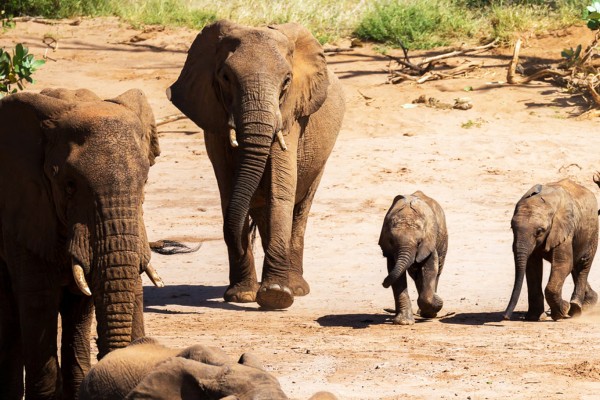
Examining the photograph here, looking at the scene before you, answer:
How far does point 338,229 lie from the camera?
13516 millimetres

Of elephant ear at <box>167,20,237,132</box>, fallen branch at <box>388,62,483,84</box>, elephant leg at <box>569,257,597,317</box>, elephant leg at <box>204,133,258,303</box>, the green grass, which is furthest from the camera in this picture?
the green grass

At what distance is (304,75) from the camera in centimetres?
1109

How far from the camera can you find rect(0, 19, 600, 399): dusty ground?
8.34 meters

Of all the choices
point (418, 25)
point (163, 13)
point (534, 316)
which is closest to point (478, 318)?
point (534, 316)

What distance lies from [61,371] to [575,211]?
4.54 meters

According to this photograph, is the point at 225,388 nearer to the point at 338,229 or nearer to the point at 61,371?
the point at 61,371

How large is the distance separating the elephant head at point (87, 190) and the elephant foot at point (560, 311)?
4376 mm

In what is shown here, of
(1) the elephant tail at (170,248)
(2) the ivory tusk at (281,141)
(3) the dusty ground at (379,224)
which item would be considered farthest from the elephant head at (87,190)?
(1) the elephant tail at (170,248)

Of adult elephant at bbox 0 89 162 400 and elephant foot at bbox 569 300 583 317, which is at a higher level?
adult elephant at bbox 0 89 162 400

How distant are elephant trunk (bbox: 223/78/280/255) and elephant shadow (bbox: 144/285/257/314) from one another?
0.91 meters

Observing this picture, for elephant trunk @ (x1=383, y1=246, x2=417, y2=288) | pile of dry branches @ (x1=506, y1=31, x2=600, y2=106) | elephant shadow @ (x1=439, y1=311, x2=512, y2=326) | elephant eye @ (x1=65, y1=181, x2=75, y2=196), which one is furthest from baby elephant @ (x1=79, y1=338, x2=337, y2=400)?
pile of dry branches @ (x1=506, y1=31, x2=600, y2=106)

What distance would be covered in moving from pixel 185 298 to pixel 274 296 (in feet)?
3.49

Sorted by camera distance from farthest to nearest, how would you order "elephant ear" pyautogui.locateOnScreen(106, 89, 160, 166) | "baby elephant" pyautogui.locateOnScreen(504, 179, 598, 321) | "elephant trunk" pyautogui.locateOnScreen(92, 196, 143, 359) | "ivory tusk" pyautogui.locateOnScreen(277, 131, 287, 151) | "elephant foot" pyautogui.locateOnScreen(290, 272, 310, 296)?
"elephant foot" pyautogui.locateOnScreen(290, 272, 310, 296) → "ivory tusk" pyautogui.locateOnScreen(277, 131, 287, 151) → "baby elephant" pyautogui.locateOnScreen(504, 179, 598, 321) → "elephant ear" pyautogui.locateOnScreen(106, 89, 160, 166) → "elephant trunk" pyautogui.locateOnScreen(92, 196, 143, 359)

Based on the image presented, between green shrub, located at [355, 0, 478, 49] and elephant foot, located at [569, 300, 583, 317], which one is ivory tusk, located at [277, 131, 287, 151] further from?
green shrub, located at [355, 0, 478, 49]
